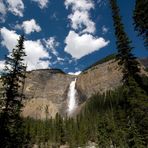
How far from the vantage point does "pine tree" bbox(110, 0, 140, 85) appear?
95.2 feet

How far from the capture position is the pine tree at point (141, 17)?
84.3 feet

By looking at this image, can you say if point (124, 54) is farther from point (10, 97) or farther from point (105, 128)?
point (105, 128)

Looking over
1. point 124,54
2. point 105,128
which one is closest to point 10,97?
point 124,54

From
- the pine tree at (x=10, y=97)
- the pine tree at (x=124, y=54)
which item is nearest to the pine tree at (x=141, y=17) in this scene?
the pine tree at (x=124, y=54)

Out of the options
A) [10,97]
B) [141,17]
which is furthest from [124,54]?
[10,97]

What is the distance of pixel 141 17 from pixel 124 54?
4.42m

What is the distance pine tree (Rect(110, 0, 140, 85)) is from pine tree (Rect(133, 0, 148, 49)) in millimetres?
2412

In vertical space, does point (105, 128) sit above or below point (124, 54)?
above

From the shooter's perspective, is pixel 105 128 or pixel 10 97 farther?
pixel 105 128

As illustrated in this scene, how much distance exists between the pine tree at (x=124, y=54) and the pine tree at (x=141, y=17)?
7.91 feet

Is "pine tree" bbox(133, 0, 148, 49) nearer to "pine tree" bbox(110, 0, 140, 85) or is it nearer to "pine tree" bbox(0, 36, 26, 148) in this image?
"pine tree" bbox(110, 0, 140, 85)

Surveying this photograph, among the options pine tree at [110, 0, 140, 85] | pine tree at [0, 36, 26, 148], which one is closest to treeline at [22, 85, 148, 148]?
pine tree at [110, 0, 140, 85]

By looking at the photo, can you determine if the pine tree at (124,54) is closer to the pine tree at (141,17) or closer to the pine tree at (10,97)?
the pine tree at (141,17)

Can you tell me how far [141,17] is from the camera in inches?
1046
